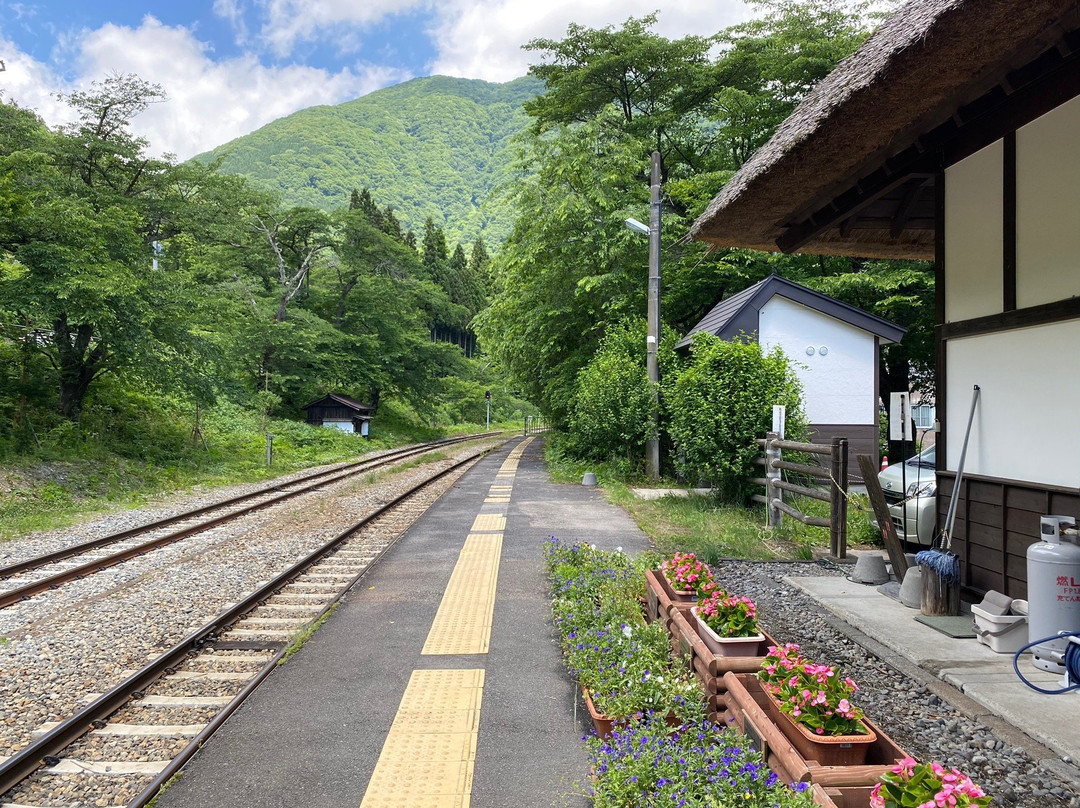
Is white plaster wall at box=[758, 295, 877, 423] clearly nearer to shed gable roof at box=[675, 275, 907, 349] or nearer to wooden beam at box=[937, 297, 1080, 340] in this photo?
shed gable roof at box=[675, 275, 907, 349]

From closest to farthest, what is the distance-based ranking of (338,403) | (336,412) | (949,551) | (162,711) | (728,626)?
(728,626) < (162,711) < (949,551) < (338,403) < (336,412)

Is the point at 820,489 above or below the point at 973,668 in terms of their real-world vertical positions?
above

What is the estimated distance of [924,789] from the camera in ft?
6.94

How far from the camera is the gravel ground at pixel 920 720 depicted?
3.13 metres

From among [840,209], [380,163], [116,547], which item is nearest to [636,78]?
[840,209]

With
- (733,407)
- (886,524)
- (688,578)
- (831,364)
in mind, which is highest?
(831,364)

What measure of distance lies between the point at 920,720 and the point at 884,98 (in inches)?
162

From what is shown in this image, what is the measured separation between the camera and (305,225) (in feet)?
115

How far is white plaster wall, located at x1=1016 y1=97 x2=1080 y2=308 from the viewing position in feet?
15.3

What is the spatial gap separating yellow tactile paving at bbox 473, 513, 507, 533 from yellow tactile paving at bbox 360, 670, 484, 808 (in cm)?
541

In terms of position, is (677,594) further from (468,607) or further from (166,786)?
(166,786)

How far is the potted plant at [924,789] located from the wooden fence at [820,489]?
560cm

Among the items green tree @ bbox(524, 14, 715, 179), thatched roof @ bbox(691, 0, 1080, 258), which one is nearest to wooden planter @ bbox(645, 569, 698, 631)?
thatched roof @ bbox(691, 0, 1080, 258)

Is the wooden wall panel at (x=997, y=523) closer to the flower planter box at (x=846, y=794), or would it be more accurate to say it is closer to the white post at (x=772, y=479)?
the flower planter box at (x=846, y=794)
